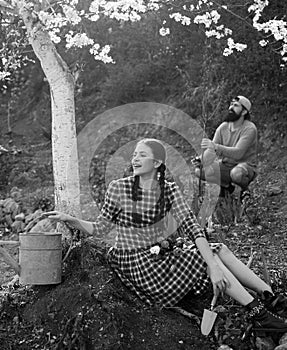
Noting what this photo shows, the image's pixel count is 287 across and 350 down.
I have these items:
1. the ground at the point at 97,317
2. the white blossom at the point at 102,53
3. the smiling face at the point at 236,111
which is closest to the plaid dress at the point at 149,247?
the ground at the point at 97,317

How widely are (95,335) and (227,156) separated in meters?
3.40

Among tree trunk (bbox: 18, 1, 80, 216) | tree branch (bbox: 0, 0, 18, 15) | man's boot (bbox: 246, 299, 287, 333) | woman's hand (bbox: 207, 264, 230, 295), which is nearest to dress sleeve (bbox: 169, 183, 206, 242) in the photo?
woman's hand (bbox: 207, 264, 230, 295)

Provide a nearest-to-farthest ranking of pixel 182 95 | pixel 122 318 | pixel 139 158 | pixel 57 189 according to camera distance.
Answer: pixel 122 318 < pixel 139 158 < pixel 57 189 < pixel 182 95

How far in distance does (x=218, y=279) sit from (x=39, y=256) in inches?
44.3

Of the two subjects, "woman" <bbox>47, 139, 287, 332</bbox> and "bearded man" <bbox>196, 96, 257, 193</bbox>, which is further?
"bearded man" <bbox>196, 96, 257, 193</bbox>

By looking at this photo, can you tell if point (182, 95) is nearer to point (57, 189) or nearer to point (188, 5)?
point (188, 5)

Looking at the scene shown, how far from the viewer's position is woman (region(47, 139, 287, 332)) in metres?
3.73

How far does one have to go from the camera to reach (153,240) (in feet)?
13.0

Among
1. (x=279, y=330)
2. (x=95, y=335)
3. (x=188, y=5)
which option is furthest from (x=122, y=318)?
(x=188, y=5)

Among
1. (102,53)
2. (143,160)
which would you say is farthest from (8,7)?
(143,160)

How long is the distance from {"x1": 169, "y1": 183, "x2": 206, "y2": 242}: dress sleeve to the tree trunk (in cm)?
98

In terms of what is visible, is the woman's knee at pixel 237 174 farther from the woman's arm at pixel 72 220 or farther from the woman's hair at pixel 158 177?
the woman's arm at pixel 72 220

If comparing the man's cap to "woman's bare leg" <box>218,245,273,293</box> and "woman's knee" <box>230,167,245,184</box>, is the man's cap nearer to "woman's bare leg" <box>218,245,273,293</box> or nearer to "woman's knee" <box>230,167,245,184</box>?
"woman's knee" <box>230,167,245,184</box>

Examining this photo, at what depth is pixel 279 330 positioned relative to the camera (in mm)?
3443
